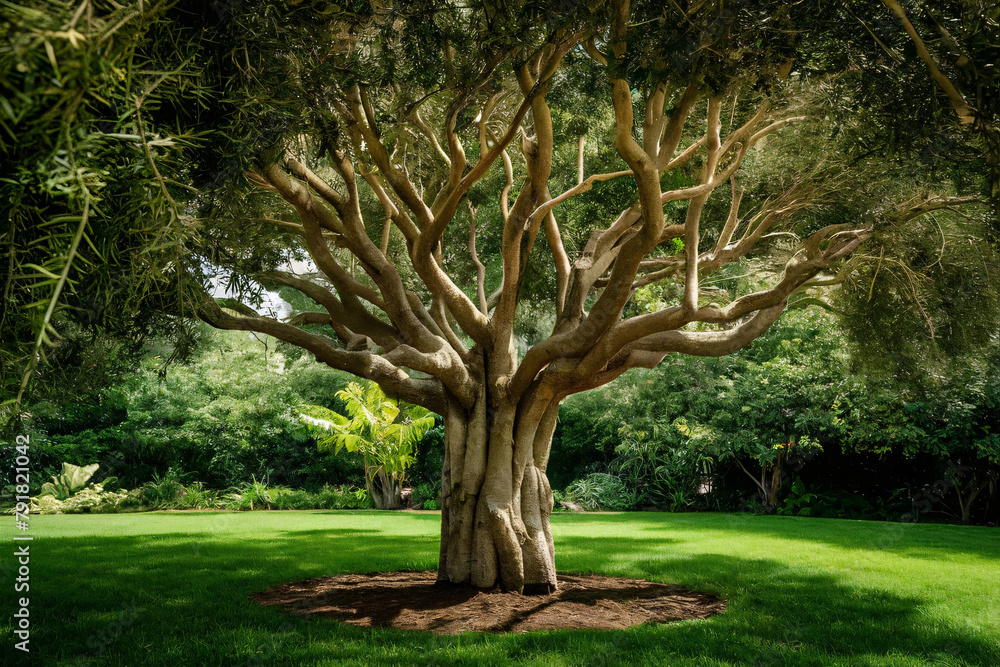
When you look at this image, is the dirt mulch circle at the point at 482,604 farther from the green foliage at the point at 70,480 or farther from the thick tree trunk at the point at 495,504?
the green foliage at the point at 70,480

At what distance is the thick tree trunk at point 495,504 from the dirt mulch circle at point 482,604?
0.21 m

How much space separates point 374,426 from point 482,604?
11.1 meters

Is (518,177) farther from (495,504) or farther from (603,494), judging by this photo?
(603,494)

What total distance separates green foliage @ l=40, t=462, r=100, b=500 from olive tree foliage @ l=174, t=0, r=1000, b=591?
1455 cm

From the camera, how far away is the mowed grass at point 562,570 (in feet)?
16.8

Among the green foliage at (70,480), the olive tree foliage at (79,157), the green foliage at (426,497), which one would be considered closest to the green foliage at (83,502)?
the green foliage at (70,480)

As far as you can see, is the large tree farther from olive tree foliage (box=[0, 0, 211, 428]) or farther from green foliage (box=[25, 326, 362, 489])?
green foliage (box=[25, 326, 362, 489])

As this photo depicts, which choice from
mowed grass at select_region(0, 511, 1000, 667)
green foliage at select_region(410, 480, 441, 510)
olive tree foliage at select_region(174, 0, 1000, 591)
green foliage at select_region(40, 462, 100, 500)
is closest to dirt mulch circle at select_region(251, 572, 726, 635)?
mowed grass at select_region(0, 511, 1000, 667)

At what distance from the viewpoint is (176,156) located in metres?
3.27

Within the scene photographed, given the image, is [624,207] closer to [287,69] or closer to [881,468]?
[287,69]

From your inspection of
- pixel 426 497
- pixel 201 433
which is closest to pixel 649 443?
pixel 426 497

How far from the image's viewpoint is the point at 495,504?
283 inches

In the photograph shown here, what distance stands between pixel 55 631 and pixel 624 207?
771cm

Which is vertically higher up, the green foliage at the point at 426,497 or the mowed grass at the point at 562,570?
the green foliage at the point at 426,497
